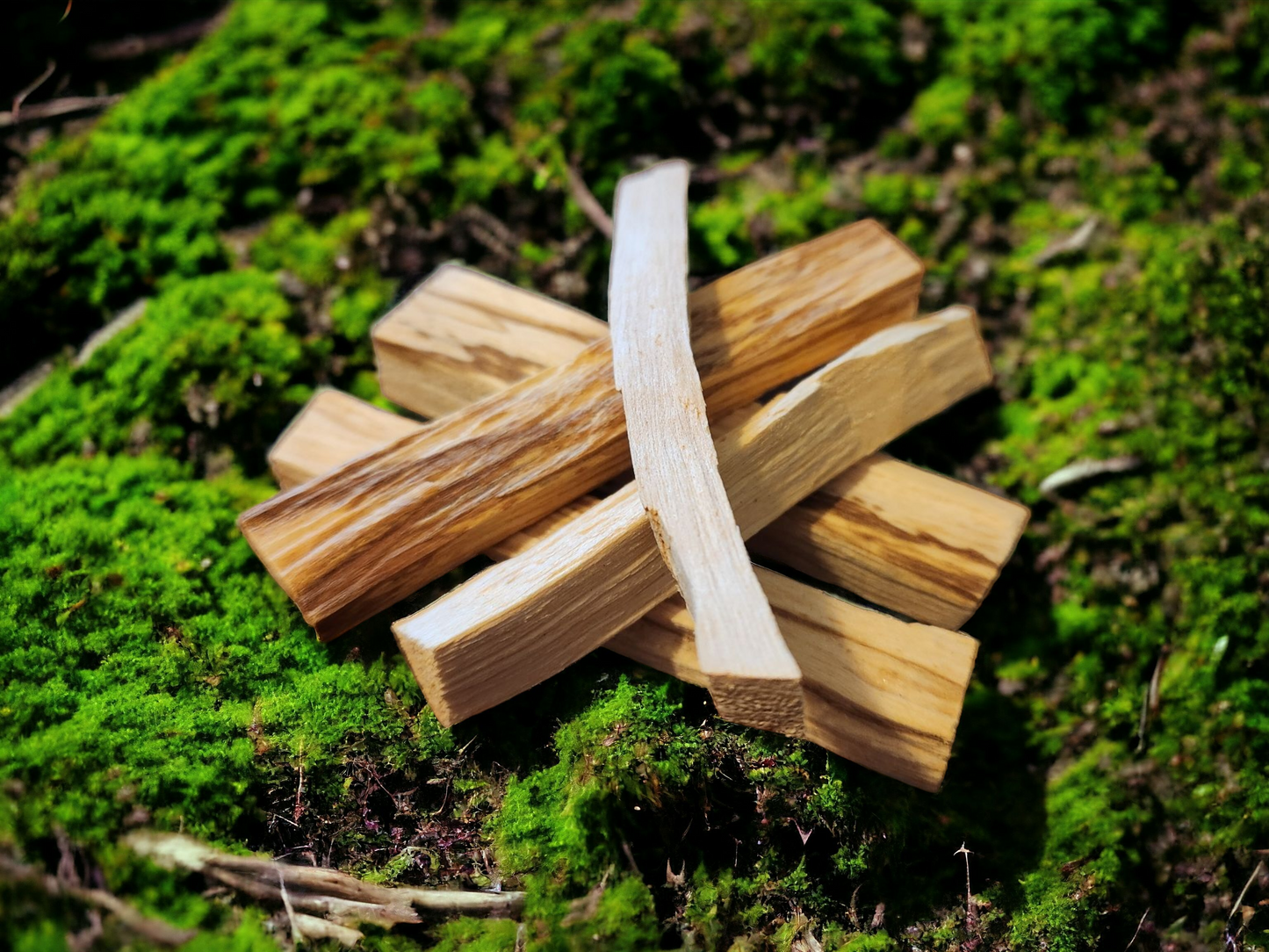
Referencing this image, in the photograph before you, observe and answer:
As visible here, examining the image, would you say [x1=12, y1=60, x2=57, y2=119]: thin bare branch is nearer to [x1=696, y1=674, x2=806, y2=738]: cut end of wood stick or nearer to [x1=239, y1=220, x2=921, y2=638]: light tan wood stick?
[x1=239, y1=220, x2=921, y2=638]: light tan wood stick

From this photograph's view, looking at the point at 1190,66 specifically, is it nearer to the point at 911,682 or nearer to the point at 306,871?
the point at 911,682

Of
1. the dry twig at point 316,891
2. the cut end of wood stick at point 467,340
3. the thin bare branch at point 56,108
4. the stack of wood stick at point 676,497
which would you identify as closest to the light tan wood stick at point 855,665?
the stack of wood stick at point 676,497

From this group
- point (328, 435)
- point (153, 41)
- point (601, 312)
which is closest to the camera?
point (328, 435)

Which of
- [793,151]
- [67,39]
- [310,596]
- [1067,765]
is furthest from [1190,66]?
[67,39]

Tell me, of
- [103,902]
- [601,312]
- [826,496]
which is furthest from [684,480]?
[103,902]

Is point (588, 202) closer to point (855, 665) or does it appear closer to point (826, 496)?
point (826, 496)
